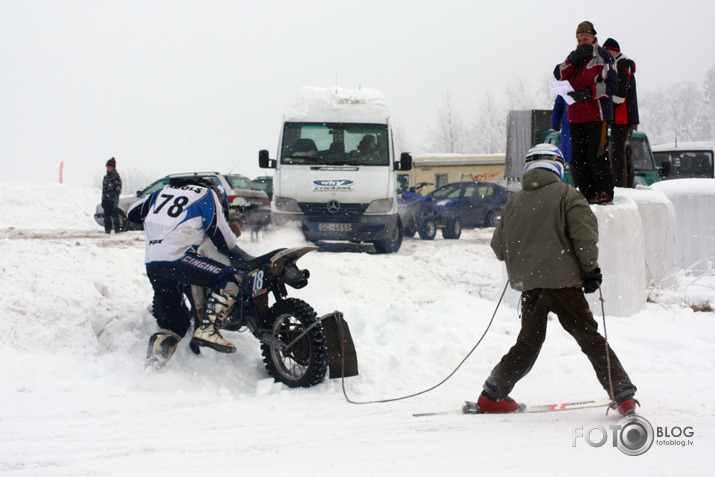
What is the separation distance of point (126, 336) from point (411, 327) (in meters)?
2.64

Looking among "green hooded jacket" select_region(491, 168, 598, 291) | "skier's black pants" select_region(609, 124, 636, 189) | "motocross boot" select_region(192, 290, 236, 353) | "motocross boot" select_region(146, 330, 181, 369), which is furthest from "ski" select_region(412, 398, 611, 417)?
"skier's black pants" select_region(609, 124, 636, 189)

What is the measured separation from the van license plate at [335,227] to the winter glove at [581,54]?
219 inches

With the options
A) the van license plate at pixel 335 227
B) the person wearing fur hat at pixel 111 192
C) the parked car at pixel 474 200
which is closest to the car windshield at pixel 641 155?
the parked car at pixel 474 200

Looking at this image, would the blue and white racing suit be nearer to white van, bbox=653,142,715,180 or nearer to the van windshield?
the van windshield

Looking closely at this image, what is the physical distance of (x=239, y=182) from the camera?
17484mm

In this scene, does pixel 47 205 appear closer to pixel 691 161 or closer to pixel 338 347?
pixel 691 161

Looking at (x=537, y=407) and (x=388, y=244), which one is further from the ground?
(x=388, y=244)

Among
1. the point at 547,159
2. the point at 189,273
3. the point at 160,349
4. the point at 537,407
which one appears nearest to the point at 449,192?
the point at 189,273

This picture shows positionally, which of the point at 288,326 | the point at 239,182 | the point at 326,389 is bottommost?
the point at 326,389

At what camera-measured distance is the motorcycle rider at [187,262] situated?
17.4 ft

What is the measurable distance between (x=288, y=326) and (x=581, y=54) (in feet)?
13.5

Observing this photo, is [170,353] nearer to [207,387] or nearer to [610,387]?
[207,387]

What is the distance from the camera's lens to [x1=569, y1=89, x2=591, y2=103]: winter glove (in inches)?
273

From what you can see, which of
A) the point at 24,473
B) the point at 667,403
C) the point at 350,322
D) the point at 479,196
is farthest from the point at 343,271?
the point at 479,196
